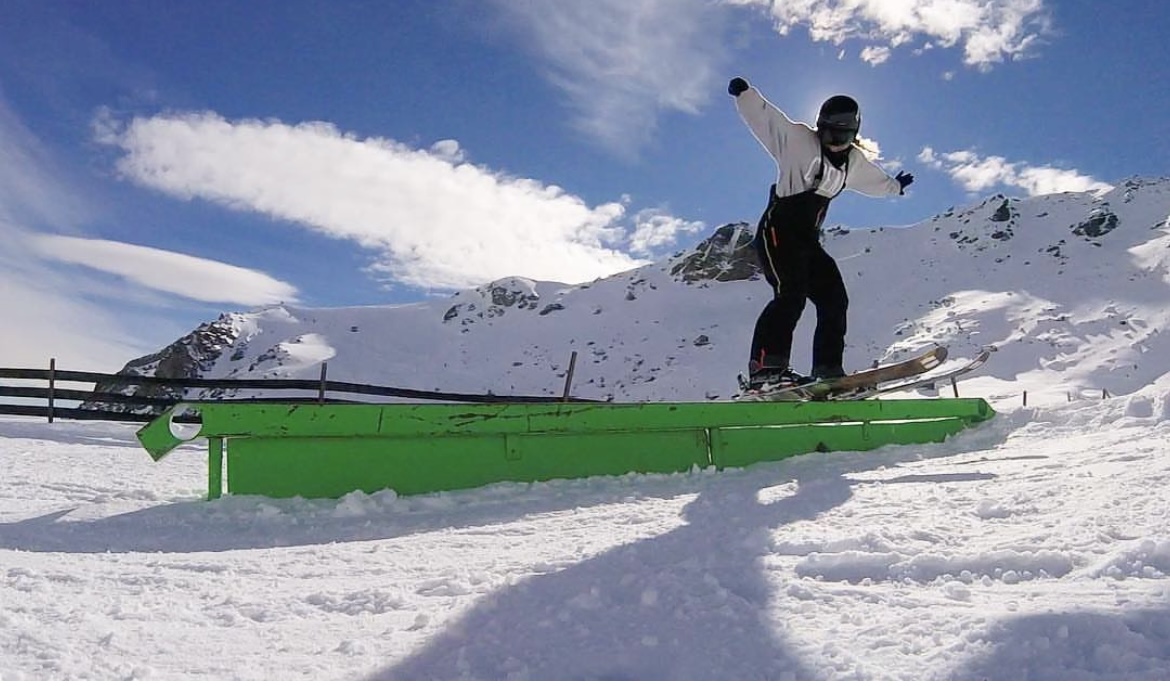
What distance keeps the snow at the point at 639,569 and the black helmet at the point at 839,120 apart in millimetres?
1758

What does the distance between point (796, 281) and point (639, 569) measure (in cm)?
266

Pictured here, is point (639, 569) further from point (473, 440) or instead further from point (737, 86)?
point (737, 86)

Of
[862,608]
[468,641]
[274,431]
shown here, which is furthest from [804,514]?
[274,431]

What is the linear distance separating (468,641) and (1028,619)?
1090 mm

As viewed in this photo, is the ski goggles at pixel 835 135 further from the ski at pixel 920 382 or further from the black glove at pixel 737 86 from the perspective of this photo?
the ski at pixel 920 382

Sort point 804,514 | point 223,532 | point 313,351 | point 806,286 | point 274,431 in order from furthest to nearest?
point 313,351
point 806,286
point 274,431
point 223,532
point 804,514

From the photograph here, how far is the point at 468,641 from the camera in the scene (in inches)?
58.1

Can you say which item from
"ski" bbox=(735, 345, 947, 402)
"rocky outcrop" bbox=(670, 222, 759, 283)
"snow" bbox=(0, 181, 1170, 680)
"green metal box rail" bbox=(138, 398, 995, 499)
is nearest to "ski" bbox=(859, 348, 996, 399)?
"ski" bbox=(735, 345, 947, 402)

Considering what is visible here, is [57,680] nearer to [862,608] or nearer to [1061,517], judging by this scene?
[862,608]

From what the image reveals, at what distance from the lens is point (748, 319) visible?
35469 mm

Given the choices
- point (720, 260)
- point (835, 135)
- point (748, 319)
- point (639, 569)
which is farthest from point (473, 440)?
point (720, 260)

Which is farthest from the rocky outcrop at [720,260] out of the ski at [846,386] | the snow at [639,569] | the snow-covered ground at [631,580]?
the snow-covered ground at [631,580]

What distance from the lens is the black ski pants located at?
411 cm

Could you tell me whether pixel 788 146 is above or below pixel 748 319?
below
